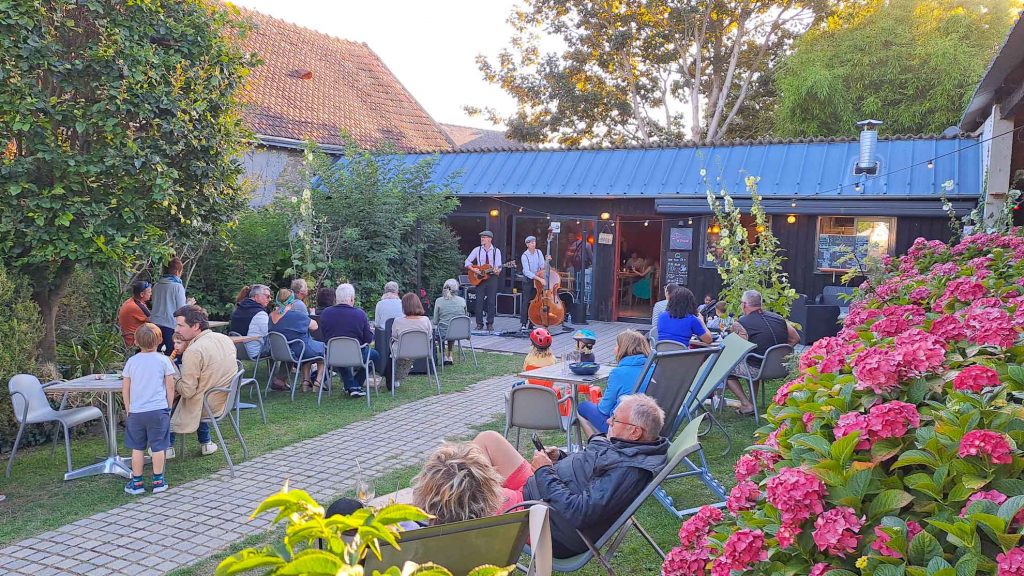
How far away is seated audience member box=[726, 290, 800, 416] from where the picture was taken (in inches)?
290

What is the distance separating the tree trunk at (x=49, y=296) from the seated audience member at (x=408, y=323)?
10.8 feet

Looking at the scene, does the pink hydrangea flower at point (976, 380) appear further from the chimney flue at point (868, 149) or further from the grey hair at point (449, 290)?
the chimney flue at point (868, 149)

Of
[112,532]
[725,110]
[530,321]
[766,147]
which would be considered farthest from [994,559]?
[725,110]

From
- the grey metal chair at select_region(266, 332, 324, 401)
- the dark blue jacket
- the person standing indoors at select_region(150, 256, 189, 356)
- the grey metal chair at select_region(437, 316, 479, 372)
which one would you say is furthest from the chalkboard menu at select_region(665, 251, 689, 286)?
the dark blue jacket

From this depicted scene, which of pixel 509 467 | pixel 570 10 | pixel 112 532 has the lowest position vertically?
pixel 112 532

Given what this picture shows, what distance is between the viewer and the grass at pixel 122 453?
4.88m

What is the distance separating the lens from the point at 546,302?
12.6 metres

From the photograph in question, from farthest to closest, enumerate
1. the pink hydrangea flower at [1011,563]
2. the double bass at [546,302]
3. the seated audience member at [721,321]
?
the double bass at [546,302]
the seated audience member at [721,321]
the pink hydrangea flower at [1011,563]

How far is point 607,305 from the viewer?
1540 cm

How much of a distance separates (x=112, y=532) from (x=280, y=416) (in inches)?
118

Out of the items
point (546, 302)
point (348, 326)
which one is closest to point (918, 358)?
point (348, 326)

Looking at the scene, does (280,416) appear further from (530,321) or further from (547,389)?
(530,321)

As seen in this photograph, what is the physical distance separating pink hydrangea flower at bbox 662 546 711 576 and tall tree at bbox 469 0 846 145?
22094 mm

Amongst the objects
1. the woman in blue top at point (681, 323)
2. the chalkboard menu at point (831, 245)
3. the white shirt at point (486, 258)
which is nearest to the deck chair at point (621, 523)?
the woman in blue top at point (681, 323)
